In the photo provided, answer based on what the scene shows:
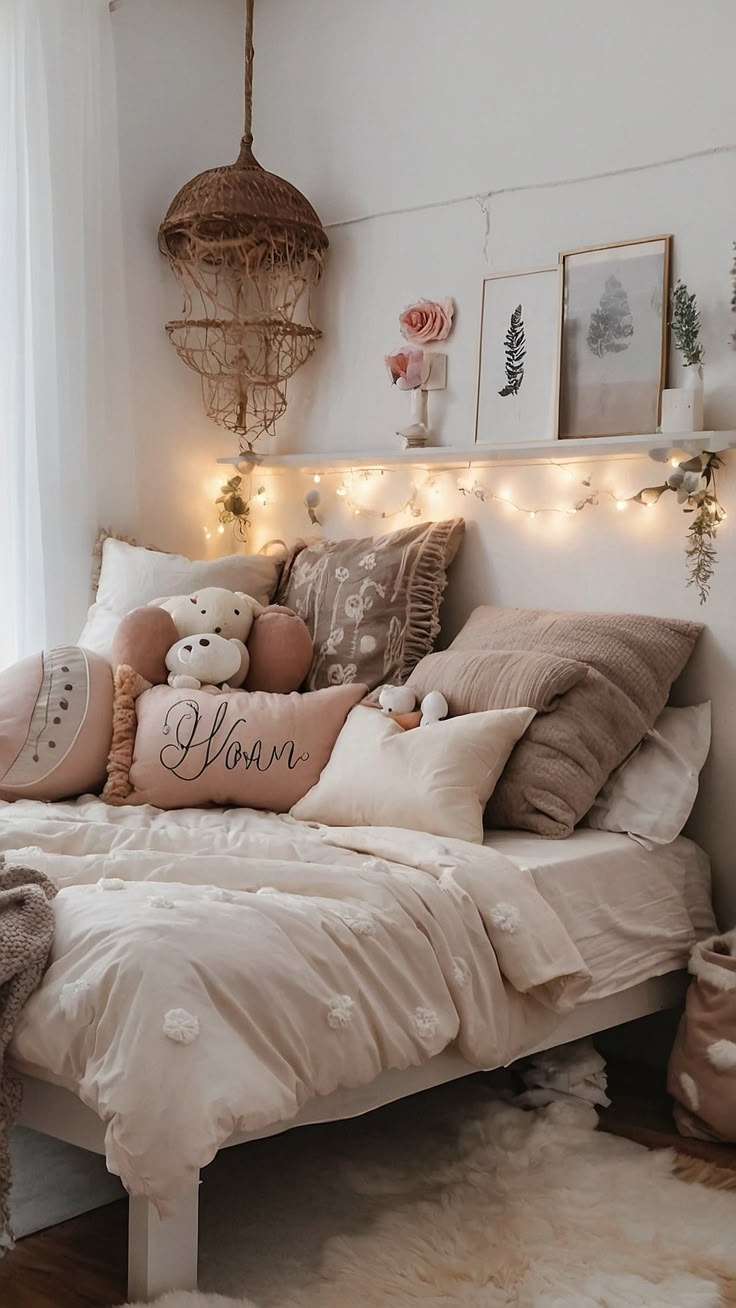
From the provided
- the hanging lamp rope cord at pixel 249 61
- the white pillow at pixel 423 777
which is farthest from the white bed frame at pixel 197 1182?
the hanging lamp rope cord at pixel 249 61

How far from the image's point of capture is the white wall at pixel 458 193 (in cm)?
→ 271

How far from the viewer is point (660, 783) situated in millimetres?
2596

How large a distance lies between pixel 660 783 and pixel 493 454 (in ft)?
2.76

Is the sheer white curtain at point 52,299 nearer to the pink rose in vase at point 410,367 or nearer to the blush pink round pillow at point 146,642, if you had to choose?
the blush pink round pillow at point 146,642

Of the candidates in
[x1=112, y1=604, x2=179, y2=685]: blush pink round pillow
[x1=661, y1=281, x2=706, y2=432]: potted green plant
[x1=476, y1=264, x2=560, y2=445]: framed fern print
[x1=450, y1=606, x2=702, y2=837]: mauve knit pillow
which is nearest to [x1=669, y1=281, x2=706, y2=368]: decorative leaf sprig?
[x1=661, y1=281, x2=706, y2=432]: potted green plant

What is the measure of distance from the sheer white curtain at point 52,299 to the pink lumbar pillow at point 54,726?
0.42 m

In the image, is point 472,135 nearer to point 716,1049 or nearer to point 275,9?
point 275,9

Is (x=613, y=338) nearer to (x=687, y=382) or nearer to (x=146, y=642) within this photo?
(x=687, y=382)

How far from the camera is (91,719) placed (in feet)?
9.07

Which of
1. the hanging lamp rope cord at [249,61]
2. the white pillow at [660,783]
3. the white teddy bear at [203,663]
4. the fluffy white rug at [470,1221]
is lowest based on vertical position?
the fluffy white rug at [470,1221]

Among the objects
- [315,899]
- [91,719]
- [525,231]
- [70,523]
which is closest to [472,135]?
[525,231]

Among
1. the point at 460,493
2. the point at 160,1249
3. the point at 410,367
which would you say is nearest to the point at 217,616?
the point at 460,493

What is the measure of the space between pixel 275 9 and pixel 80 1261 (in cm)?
301

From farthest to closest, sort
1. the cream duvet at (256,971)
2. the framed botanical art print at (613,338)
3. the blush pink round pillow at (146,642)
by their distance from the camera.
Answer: the blush pink round pillow at (146,642), the framed botanical art print at (613,338), the cream duvet at (256,971)
